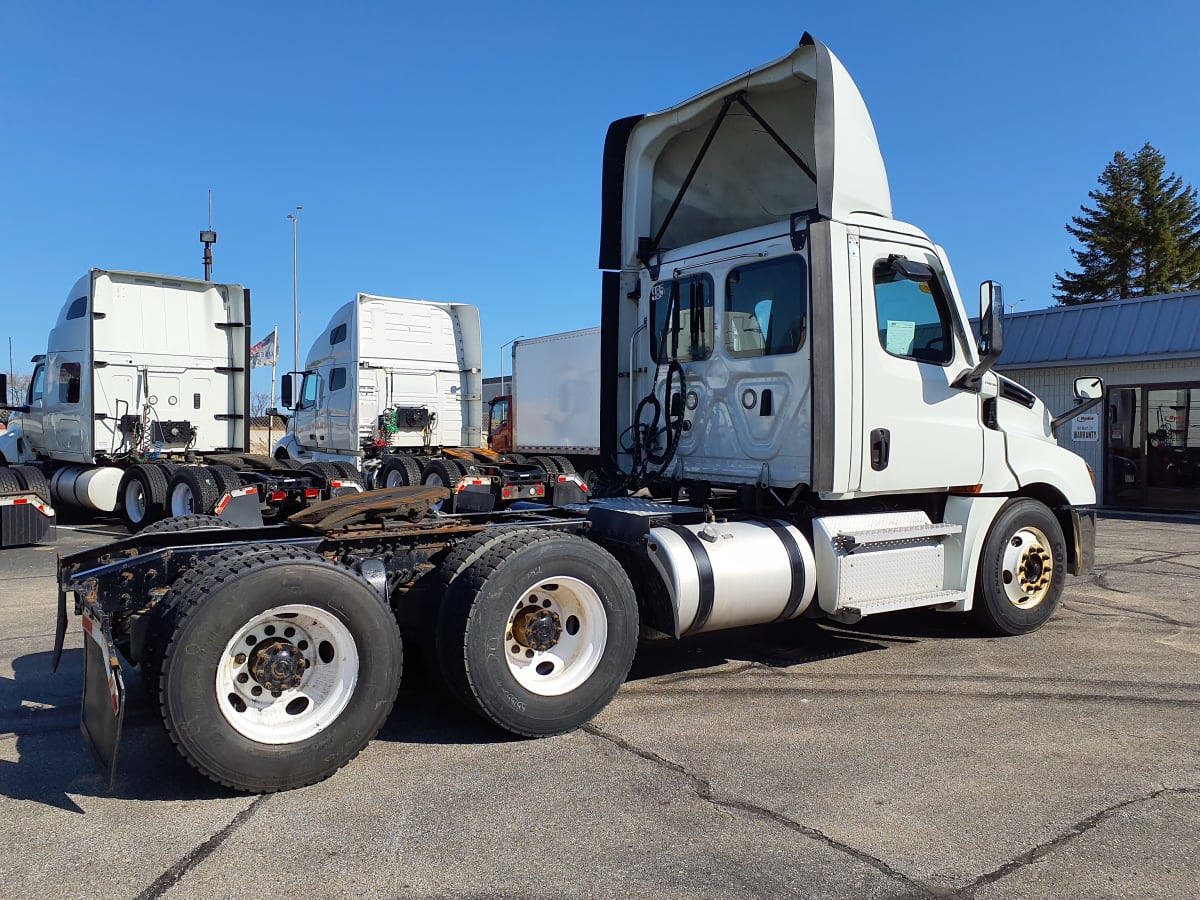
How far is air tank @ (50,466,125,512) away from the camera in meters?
13.8

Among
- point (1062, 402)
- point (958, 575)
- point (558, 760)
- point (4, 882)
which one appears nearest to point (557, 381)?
point (1062, 402)

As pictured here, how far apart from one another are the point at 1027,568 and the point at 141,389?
12.6 metres

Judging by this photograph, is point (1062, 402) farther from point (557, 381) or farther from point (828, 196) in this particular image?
point (828, 196)

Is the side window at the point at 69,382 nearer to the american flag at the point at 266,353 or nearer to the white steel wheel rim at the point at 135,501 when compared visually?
the white steel wheel rim at the point at 135,501

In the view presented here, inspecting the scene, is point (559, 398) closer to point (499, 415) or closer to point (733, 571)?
point (499, 415)

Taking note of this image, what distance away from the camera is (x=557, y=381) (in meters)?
18.7

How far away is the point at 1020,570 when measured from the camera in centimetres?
666

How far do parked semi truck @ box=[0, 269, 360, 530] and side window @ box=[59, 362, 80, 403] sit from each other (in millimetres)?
16

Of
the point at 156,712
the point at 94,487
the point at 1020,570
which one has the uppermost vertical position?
the point at 94,487

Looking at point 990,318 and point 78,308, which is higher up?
point 78,308

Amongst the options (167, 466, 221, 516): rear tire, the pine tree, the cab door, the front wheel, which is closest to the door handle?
the cab door

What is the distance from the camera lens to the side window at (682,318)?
21.6 ft

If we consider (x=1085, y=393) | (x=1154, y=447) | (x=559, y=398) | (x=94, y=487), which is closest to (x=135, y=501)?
(x=94, y=487)

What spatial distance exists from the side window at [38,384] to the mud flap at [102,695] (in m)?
13.1
